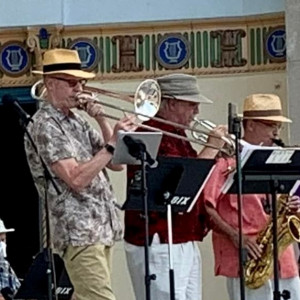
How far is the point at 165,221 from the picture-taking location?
305 inches

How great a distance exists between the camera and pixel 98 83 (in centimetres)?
1093

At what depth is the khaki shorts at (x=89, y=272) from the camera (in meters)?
7.13

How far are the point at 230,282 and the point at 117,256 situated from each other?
276cm

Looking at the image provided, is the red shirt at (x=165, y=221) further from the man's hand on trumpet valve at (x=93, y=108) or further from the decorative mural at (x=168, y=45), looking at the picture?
the decorative mural at (x=168, y=45)

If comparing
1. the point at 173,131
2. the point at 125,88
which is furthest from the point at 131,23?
the point at 173,131

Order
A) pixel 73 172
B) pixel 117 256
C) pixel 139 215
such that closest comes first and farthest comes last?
pixel 73 172 → pixel 139 215 → pixel 117 256

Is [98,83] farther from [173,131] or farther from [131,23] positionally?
[173,131]

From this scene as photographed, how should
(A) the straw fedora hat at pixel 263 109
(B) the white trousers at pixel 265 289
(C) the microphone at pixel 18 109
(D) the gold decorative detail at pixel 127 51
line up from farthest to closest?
(D) the gold decorative detail at pixel 127 51 → (A) the straw fedora hat at pixel 263 109 → (B) the white trousers at pixel 265 289 → (C) the microphone at pixel 18 109

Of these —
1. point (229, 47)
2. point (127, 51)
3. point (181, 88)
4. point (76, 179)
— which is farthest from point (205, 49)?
point (76, 179)

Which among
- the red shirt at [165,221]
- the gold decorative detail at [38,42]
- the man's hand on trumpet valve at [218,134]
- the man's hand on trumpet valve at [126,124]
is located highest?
the gold decorative detail at [38,42]

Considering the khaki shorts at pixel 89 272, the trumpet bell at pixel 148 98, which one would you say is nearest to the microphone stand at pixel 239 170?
the trumpet bell at pixel 148 98

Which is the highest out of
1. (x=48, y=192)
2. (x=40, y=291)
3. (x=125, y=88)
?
(x=125, y=88)

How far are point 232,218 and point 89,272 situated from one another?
3.88 ft

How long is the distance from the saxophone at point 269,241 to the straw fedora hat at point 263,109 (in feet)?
1.57
